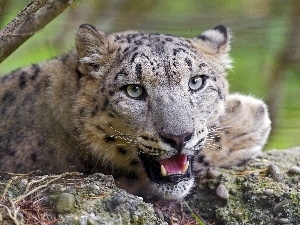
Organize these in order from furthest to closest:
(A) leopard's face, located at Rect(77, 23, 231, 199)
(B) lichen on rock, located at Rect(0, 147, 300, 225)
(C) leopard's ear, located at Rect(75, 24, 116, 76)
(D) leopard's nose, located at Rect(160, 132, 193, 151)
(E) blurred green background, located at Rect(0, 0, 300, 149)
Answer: (E) blurred green background, located at Rect(0, 0, 300, 149)
(C) leopard's ear, located at Rect(75, 24, 116, 76)
(A) leopard's face, located at Rect(77, 23, 231, 199)
(D) leopard's nose, located at Rect(160, 132, 193, 151)
(B) lichen on rock, located at Rect(0, 147, 300, 225)

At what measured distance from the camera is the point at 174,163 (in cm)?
582

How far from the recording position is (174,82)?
19.6 feet

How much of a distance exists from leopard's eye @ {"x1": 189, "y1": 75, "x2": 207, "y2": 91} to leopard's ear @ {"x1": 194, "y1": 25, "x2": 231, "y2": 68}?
45 cm

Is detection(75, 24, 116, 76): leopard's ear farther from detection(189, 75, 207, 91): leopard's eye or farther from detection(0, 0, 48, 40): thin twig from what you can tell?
detection(0, 0, 48, 40): thin twig

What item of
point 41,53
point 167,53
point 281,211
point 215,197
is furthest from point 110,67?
point 41,53

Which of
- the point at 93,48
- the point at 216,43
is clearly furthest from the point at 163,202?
the point at 216,43

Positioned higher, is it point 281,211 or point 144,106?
point 144,106

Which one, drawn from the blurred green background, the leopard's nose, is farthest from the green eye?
the blurred green background

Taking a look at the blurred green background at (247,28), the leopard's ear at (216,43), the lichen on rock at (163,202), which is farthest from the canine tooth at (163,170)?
the blurred green background at (247,28)

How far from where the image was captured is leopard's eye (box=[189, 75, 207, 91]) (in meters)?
6.16

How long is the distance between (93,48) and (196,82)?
3.29 feet

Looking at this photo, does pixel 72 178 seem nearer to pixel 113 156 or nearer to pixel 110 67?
pixel 113 156

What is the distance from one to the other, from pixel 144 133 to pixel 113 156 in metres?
0.72

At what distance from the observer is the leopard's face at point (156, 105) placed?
5.71 metres
